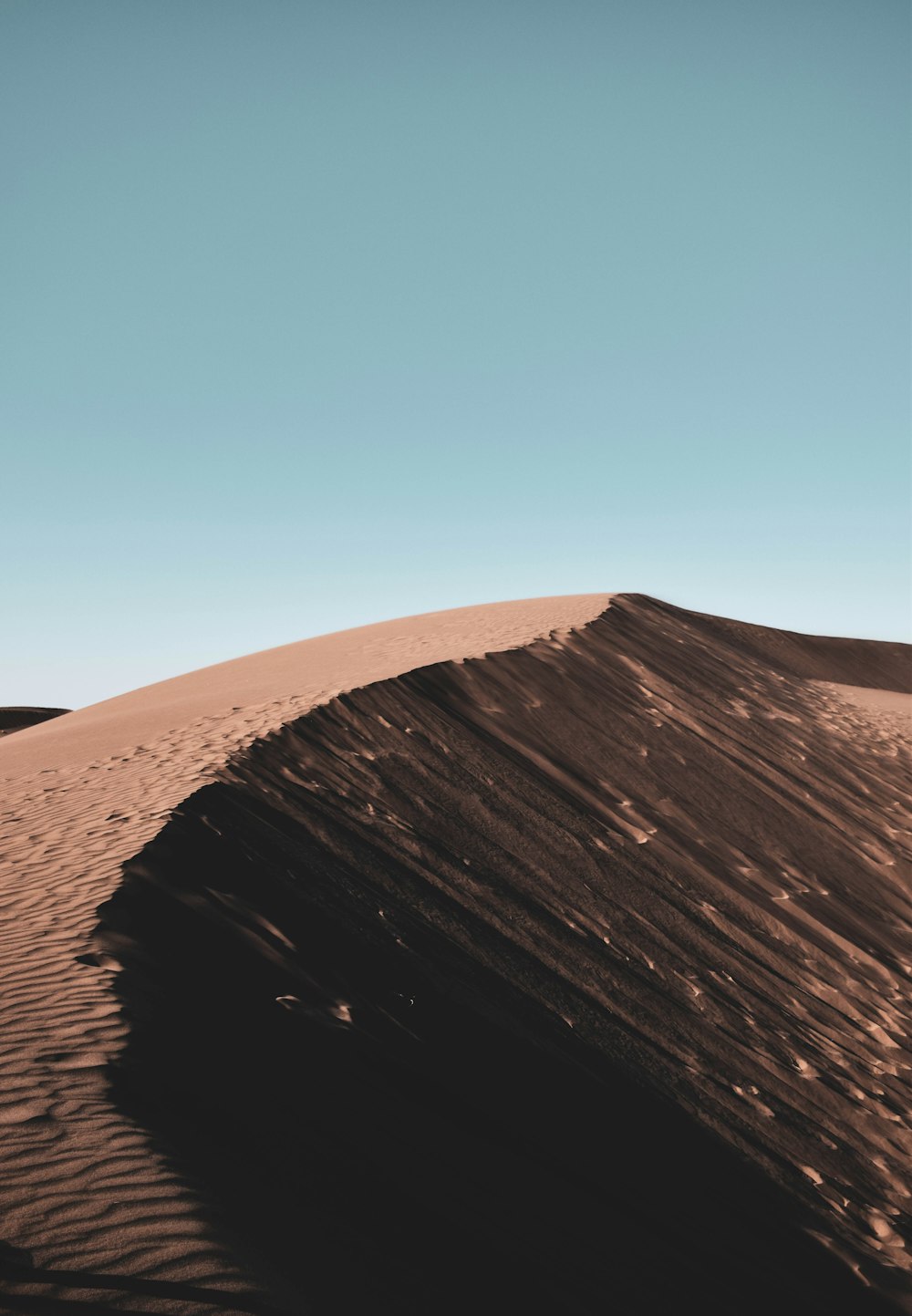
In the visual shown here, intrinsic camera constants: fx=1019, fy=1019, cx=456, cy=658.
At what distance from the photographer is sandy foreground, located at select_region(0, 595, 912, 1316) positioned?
3230 mm

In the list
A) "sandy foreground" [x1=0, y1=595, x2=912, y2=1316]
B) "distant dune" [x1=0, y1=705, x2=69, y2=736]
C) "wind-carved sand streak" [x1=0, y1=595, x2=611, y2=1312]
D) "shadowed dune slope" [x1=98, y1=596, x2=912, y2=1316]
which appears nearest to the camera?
"wind-carved sand streak" [x1=0, y1=595, x2=611, y2=1312]

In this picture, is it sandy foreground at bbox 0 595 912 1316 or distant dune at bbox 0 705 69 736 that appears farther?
distant dune at bbox 0 705 69 736

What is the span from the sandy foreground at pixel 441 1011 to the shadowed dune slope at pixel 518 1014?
2 centimetres

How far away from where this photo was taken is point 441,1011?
5512 mm

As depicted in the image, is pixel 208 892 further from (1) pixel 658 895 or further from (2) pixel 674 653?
(2) pixel 674 653

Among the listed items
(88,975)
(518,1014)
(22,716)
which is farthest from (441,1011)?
(22,716)

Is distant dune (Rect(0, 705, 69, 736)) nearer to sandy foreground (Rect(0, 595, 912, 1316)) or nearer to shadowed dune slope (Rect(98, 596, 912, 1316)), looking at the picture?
sandy foreground (Rect(0, 595, 912, 1316))

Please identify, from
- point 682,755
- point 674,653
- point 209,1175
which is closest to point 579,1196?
point 209,1175

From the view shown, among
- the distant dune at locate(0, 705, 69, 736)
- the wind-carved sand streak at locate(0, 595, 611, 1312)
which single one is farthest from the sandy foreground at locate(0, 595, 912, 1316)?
the distant dune at locate(0, 705, 69, 736)

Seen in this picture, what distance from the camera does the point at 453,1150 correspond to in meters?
4.16

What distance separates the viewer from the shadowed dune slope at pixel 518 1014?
3580mm

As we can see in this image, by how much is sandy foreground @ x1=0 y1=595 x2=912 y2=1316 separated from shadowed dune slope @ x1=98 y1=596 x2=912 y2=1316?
0.02 meters

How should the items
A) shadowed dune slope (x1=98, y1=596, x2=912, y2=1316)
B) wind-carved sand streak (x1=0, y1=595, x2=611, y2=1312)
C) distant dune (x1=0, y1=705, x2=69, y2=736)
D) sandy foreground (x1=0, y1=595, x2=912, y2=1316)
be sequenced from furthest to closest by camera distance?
distant dune (x1=0, y1=705, x2=69, y2=736), shadowed dune slope (x1=98, y1=596, x2=912, y2=1316), sandy foreground (x1=0, y1=595, x2=912, y2=1316), wind-carved sand streak (x1=0, y1=595, x2=611, y2=1312)

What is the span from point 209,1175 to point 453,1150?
4.08 feet
